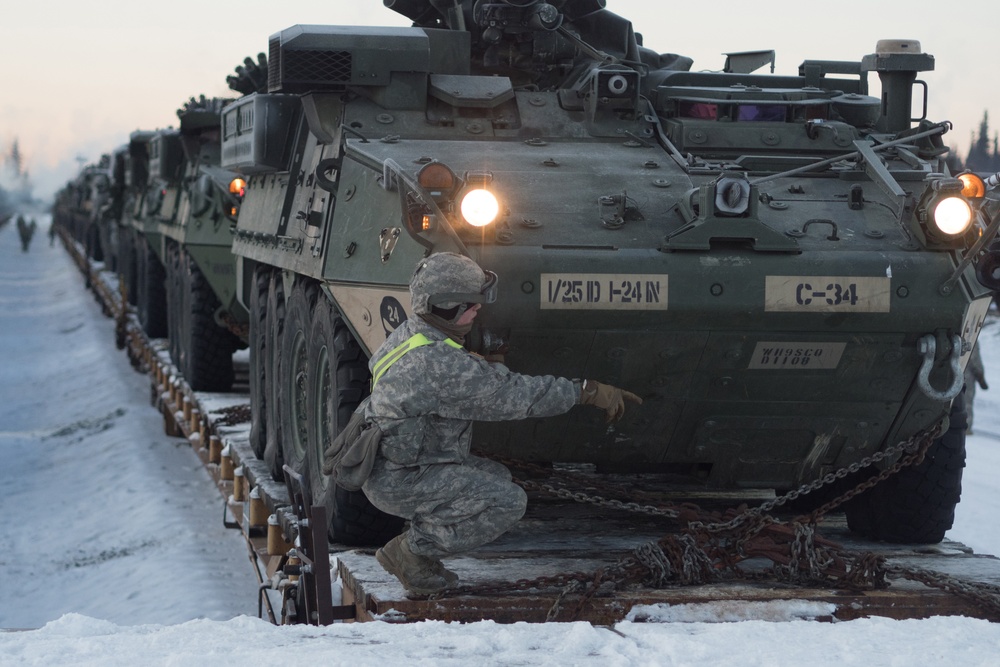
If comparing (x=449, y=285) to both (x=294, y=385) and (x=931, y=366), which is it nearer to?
(x=931, y=366)

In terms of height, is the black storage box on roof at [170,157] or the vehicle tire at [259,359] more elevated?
the black storage box on roof at [170,157]

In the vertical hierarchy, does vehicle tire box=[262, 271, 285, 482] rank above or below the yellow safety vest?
below

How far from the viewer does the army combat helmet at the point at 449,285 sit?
5398 mm

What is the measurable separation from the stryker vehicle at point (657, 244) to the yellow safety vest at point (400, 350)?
12.6 inches

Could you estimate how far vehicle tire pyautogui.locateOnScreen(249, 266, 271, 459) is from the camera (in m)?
9.43

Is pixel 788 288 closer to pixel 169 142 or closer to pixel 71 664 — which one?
pixel 71 664

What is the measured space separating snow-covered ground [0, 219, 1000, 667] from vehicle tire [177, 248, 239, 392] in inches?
31.0

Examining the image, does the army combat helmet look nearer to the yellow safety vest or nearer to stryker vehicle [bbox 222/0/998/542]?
the yellow safety vest

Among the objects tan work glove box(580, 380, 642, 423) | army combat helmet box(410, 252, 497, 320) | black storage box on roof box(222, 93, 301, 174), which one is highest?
black storage box on roof box(222, 93, 301, 174)

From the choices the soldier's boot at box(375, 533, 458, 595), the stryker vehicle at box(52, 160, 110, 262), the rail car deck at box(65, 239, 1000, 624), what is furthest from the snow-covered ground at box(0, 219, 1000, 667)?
the stryker vehicle at box(52, 160, 110, 262)

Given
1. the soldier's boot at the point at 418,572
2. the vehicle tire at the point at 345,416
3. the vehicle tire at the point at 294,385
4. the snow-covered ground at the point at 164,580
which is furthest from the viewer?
the vehicle tire at the point at 294,385

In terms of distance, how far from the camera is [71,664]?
4664 millimetres

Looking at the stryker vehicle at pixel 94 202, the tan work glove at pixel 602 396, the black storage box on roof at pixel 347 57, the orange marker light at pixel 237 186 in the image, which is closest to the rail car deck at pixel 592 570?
the tan work glove at pixel 602 396

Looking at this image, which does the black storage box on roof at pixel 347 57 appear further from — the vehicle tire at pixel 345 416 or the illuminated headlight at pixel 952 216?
the illuminated headlight at pixel 952 216
